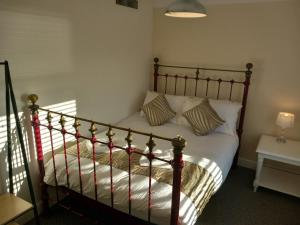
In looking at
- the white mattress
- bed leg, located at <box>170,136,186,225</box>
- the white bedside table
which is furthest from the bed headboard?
bed leg, located at <box>170,136,186,225</box>

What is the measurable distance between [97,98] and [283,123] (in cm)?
202

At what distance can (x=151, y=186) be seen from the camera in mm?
1657

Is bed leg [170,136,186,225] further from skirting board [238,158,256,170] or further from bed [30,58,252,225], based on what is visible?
skirting board [238,158,256,170]

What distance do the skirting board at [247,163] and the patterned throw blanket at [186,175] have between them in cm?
138

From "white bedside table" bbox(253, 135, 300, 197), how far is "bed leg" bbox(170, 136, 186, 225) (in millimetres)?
1418

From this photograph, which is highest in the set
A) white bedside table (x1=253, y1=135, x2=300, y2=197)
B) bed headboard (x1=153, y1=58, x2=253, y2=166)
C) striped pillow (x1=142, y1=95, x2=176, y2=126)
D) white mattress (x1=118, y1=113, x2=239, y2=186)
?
bed headboard (x1=153, y1=58, x2=253, y2=166)

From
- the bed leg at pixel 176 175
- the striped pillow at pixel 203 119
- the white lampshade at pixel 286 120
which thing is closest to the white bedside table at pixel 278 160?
the white lampshade at pixel 286 120

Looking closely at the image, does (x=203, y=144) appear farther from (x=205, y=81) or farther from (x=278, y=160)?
(x=205, y=81)

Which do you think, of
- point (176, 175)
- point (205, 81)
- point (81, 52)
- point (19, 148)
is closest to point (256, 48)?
point (205, 81)

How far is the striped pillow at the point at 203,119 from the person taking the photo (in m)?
2.67

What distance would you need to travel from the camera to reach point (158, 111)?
2.96 metres

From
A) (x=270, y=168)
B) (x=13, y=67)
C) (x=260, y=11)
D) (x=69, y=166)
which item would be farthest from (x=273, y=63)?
(x=13, y=67)

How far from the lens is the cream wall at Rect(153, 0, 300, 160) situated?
2639mm

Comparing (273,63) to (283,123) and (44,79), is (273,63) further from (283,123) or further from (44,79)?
(44,79)
